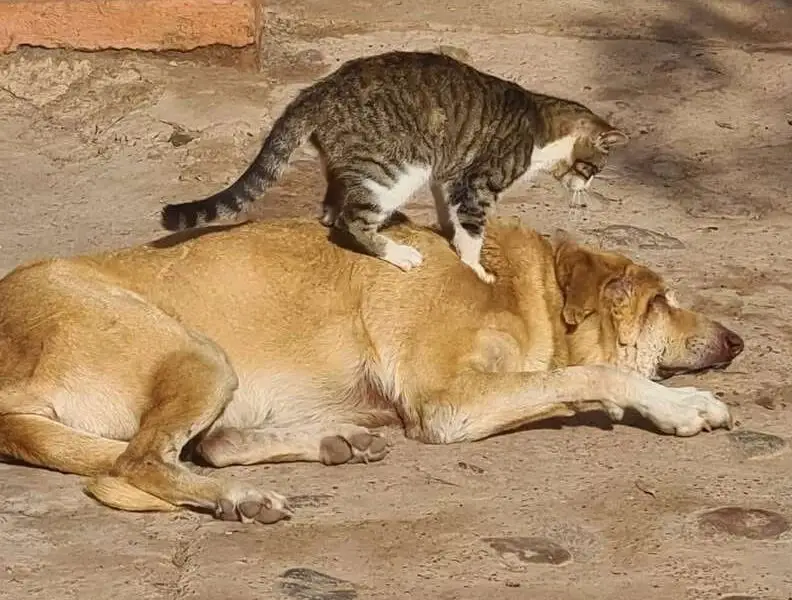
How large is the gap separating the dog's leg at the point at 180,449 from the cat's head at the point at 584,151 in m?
2.12

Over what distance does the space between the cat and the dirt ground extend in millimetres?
967

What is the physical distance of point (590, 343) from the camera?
5.95 metres

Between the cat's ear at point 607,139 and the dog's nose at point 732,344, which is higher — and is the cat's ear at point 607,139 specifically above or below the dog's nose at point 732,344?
above

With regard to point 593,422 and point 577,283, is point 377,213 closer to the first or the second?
point 577,283

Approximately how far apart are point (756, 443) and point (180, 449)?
79.2 inches

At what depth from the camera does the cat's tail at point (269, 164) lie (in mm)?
6262

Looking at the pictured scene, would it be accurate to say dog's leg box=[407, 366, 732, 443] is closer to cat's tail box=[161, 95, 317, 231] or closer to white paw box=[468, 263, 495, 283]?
white paw box=[468, 263, 495, 283]

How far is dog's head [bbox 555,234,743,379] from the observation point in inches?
234

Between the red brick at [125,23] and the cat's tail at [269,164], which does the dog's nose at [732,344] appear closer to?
the cat's tail at [269,164]

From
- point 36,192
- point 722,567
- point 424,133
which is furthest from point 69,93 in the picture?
point 722,567

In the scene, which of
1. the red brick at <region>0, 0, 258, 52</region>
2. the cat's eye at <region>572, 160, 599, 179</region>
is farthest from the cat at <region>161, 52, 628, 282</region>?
the red brick at <region>0, 0, 258, 52</region>

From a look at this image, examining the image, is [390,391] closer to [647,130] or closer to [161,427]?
[161,427]

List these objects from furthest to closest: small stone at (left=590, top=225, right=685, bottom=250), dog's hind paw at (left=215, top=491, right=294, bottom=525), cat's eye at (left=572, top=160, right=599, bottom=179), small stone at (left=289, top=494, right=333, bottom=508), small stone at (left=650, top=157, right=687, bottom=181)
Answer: small stone at (left=650, top=157, right=687, bottom=181)
small stone at (left=590, top=225, right=685, bottom=250)
cat's eye at (left=572, top=160, right=599, bottom=179)
small stone at (left=289, top=494, right=333, bottom=508)
dog's hind paw at (left=215, top=491, right=294, bottom=525)

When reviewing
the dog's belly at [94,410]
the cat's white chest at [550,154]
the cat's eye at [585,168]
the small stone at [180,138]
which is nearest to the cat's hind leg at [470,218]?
the cat's white chest at [550,154]
